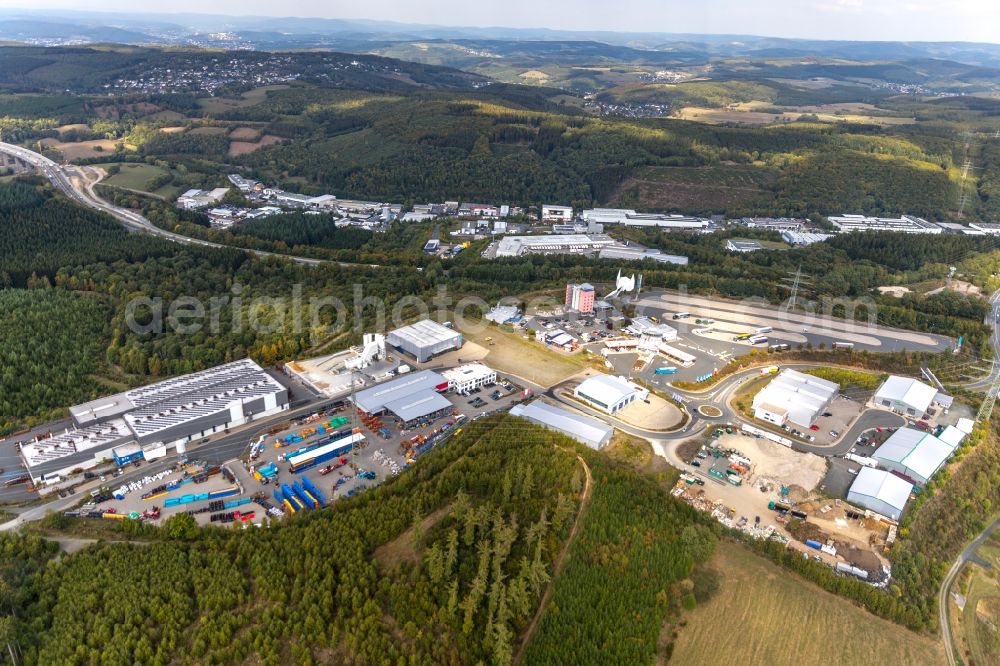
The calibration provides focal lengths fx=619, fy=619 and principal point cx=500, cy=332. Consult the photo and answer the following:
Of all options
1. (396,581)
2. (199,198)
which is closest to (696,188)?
(199,198)

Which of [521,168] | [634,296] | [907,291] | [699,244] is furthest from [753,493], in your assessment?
[521,168]

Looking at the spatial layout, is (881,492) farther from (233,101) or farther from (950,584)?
(233,101)

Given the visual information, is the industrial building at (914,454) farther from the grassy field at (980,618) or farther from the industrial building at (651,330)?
the industrial building at (651,330)

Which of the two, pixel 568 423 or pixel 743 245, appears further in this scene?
pixel 743 245

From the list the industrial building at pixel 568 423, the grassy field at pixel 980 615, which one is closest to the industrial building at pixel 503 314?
the industrial building at pixel 568 423

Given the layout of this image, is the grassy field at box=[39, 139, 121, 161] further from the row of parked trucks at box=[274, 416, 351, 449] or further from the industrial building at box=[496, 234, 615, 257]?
the row of parked trucks at box=[274, 416, 351, 449]

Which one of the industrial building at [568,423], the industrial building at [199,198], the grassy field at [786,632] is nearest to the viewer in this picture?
the grassy field at [786,632]
